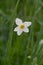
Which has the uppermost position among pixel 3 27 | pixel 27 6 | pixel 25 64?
pixel 27 6

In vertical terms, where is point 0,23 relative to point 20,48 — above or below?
above

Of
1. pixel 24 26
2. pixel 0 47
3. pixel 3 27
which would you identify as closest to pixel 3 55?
pixel 0 47

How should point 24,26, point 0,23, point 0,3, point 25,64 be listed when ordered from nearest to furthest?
point 25,64 < point 24,26 < point 0,23 < point 0,3

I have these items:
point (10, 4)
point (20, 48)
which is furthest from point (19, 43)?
point (10, 4)

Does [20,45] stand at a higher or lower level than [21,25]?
lower

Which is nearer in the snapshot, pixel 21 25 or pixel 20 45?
pixel 21 25

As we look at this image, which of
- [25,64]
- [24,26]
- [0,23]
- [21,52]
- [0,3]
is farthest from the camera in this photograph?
[0,3]

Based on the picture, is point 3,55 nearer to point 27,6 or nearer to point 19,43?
point 19,43

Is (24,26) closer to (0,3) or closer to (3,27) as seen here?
(3,27)

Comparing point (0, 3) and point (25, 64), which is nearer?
point (25, 64)
